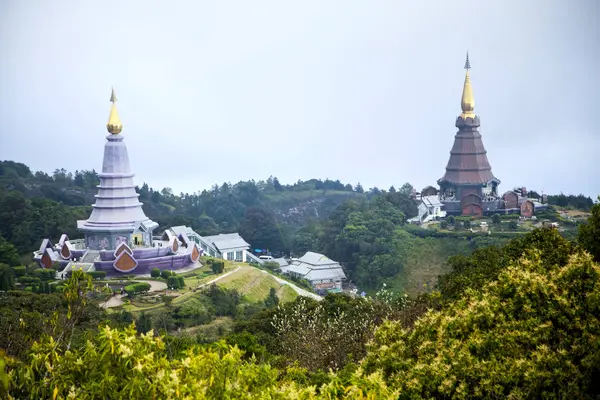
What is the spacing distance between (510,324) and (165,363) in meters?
5.07

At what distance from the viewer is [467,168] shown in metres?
45.7

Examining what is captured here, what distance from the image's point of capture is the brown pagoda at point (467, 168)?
45.3m

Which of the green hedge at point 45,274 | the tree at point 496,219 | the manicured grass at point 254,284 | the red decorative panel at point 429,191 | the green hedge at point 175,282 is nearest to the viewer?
the green hedge at point 175,282

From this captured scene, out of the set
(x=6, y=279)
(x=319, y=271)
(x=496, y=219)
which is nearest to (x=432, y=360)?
(x=6, y=279)

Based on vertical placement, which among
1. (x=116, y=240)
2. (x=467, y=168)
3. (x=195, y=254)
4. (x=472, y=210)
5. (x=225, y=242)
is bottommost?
(x=195, y=254)

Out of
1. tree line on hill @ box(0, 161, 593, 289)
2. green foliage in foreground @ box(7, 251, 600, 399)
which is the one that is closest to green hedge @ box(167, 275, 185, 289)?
tree line on hill @ box(0, 161, 593, 289)

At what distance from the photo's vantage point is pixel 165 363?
7398 mm

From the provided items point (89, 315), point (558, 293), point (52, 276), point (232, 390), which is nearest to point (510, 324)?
point (558, 293)

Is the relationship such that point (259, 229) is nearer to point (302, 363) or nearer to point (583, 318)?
point (302, 363)

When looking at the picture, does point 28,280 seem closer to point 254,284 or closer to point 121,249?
point 121,249

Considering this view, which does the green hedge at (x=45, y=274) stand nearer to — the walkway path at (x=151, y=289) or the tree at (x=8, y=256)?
the tree at (x=8, y=256)

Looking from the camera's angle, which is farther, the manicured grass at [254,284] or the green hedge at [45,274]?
the manicured grass at [254,284]

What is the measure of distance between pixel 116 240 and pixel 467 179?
21215 millimetres

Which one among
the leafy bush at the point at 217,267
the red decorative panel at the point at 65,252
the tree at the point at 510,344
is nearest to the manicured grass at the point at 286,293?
the leafy bush at the point at 217,267
